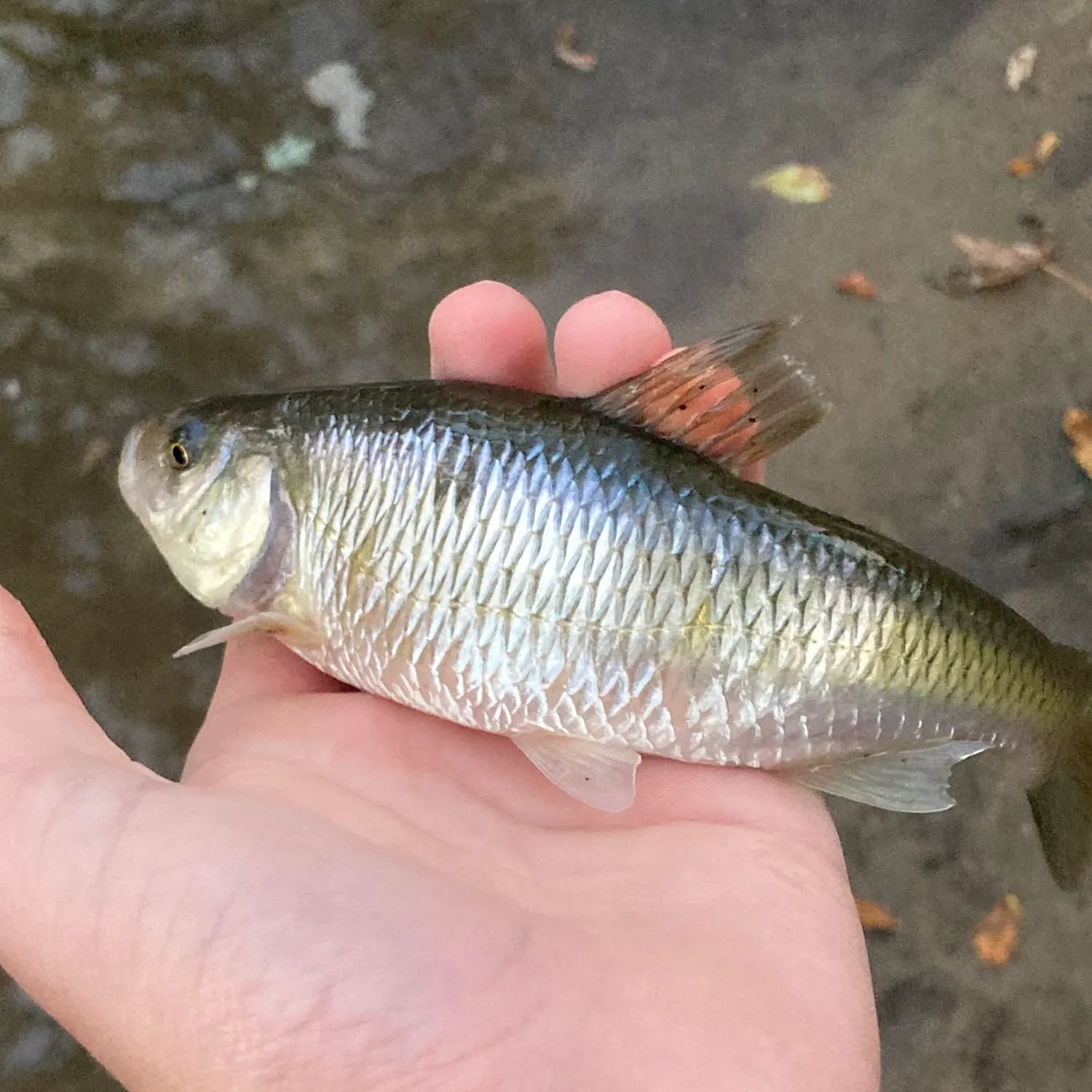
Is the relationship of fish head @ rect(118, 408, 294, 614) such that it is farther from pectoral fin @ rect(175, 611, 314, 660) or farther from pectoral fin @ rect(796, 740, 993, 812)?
pectoral fin @ rect(796, 740, 993, 812)

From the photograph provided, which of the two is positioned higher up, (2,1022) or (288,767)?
(288,767)

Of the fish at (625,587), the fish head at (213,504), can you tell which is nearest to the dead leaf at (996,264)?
the fish at (625,587)

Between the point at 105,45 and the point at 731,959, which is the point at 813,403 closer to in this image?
the point at 731,959

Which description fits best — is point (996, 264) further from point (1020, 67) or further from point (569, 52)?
point (569, 52)

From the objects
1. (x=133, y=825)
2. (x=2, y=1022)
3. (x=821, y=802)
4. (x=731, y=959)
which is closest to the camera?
(x=133, y=825)

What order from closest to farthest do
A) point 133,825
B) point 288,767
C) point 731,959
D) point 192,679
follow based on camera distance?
point 133,825
point 731,959
point 288,767
point 192,679

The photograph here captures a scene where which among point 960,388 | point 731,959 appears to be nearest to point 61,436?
point 731,959
